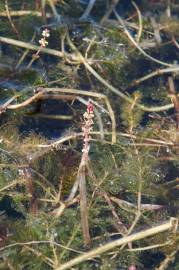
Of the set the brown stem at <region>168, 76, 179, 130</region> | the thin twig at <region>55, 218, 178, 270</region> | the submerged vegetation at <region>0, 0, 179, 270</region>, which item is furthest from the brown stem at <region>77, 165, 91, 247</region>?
the brown stem at <region>168, 76, 179, 130</region>

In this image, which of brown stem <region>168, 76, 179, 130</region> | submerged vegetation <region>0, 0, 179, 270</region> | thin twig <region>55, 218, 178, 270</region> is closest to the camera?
thin twig <region>55, 218, 178, 270</region>

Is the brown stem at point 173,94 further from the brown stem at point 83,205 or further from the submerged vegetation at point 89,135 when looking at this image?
the brown stem at point 83,205

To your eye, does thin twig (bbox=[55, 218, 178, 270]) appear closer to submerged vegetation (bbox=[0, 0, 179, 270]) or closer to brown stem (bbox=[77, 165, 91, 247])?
submerged vegetation (bbox=[0, 0, 179, 270])

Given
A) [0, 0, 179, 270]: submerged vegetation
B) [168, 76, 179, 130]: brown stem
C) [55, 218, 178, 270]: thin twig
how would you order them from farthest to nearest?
1. [168, 76, 179, 130]: brown stem
2. [0, 0, 179, 270]: submerged vegetation
3. [55, 218, 178, 270]: thin twig

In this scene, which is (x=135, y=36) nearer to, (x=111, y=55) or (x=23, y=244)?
(x=111, y=55)

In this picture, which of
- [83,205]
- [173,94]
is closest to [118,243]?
[83,205]

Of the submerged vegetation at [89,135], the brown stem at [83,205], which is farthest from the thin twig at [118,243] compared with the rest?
the brown stem at [83,205]

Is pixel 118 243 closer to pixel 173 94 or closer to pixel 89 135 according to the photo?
pixel 89 135

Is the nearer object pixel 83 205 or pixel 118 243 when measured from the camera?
pixel 118 243

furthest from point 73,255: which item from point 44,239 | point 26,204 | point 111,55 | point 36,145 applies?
point 111,55
